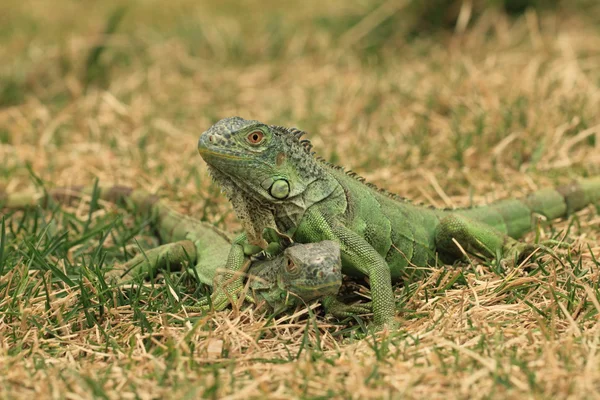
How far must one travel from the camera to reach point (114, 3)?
1370cm

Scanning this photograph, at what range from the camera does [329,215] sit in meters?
4.71

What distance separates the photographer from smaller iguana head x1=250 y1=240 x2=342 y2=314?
165 inches

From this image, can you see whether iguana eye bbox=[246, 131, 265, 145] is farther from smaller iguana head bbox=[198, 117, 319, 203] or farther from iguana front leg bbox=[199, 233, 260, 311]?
iguana front leg bbox=[199, 233, 260, 311]

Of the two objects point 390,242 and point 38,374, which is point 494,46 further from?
point 38,374

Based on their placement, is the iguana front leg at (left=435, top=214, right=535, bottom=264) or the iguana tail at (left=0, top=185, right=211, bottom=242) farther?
the iguana tail at (left=0, top=185, right=211, bottom=242)

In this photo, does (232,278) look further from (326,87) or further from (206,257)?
(326,87)

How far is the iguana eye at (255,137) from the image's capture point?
14.8 ft

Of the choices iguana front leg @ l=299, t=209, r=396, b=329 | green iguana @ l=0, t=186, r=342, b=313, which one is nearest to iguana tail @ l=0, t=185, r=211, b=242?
green iguana @ l=0, t=186, r=342, b=313

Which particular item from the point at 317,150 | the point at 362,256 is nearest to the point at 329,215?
the point at 362,256

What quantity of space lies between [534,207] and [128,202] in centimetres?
324

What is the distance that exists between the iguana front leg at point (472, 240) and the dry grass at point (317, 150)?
0.54 ft

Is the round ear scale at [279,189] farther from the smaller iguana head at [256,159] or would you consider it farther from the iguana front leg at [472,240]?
the iguana front leg at [472,240]

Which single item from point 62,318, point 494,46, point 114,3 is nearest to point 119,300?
point 62,318

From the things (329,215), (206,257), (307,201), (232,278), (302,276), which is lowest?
(206,257)
